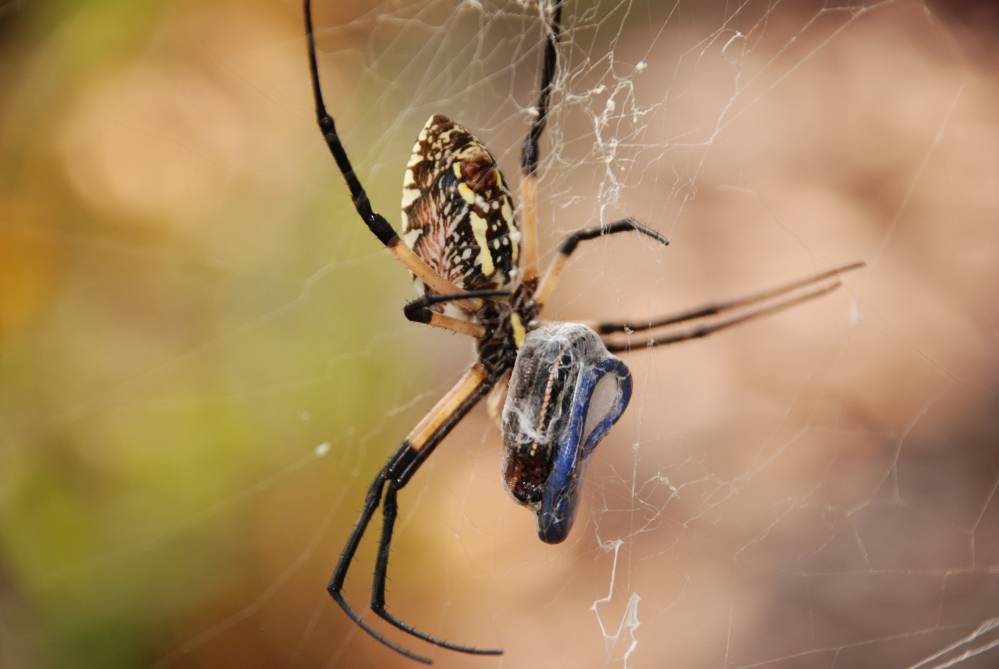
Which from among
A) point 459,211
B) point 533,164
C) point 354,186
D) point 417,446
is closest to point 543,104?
point 533,164

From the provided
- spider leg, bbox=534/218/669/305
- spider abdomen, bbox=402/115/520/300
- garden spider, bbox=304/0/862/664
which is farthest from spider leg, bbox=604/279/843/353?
spider abdomen, bbox=402/115/520/300

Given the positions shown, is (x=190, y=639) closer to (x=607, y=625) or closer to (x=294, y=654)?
(x=294, y=654)

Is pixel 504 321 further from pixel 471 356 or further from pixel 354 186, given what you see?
pixel 471 356

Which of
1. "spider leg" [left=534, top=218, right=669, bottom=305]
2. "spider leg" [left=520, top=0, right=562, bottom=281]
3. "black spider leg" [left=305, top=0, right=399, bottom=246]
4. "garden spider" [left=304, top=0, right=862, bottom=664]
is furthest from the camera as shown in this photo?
"spider leg" [left=520, top=0, right=562, bottom=281]

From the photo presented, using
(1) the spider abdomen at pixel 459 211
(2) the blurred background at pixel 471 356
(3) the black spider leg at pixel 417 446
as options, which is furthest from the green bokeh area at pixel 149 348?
(1) the spider abdomen at pixel 459 211

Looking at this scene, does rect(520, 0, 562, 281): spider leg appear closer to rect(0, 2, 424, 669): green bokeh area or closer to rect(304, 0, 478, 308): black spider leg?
rect(304, 0, 478, 308): black spider leg

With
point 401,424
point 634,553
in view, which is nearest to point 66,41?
point 401,424
